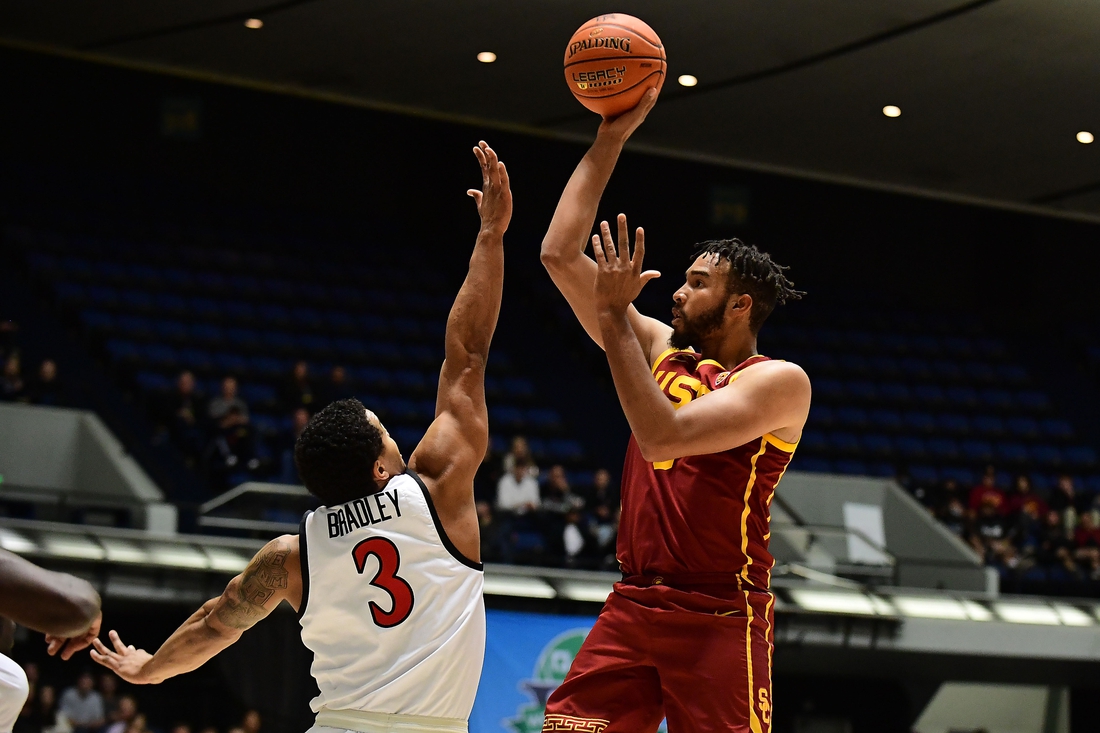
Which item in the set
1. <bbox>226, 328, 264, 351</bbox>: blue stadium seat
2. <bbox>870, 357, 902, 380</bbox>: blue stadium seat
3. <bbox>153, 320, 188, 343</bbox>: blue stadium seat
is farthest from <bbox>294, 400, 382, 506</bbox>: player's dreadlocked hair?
<bbox>870, 357, 902, 380</bbox>: blue stadium seat

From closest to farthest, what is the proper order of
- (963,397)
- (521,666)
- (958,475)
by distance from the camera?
(521,666), (958,475), (963,397)

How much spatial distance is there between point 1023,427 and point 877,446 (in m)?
2.69

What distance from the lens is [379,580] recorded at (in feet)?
→ 12.2

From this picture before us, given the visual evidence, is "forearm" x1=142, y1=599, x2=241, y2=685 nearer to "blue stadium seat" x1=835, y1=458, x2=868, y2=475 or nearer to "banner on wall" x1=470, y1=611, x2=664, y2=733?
"banner on wall" x1=470, y1=611, x2=664, y2=733

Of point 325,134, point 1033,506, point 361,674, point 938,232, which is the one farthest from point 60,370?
point 938,232

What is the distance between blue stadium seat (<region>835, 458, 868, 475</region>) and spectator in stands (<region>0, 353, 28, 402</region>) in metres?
9.38

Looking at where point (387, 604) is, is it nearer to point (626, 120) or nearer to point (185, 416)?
point (626, 120)

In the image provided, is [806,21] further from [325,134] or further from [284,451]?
[325,134]

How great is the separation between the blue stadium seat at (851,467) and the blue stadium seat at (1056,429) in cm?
329

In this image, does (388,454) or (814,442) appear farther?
(814,442)

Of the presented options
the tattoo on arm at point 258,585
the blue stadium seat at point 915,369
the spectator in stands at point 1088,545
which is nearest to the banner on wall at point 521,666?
the spectator in stands at point 1088,545

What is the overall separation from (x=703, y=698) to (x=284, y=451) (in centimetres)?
973

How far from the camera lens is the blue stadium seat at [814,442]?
1761cm

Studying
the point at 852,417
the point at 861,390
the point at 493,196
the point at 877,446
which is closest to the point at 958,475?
the point at 877,446
